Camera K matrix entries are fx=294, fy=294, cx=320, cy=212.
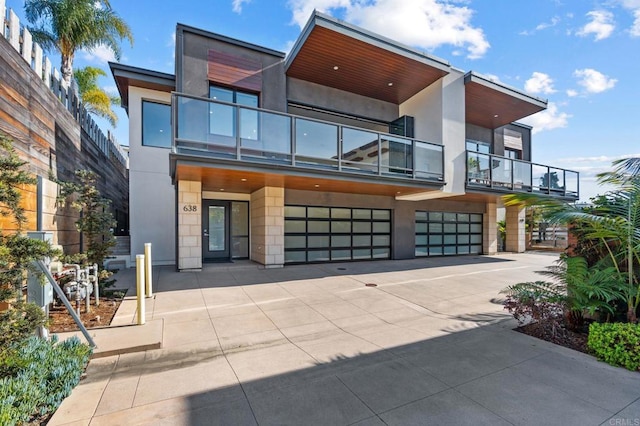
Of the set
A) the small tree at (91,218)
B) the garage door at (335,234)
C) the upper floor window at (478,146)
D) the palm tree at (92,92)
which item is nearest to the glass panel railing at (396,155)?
the garage door at (335,234)

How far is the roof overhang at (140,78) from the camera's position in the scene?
9534 millimetres

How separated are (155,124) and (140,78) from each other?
1.51 meters

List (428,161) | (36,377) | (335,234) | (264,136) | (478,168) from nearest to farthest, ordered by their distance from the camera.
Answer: (36,377) < (264,136) < (428,161) < (478,168) < (335,234)

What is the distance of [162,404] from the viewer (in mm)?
2701

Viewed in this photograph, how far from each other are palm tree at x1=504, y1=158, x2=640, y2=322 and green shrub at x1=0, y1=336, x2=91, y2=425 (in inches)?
249

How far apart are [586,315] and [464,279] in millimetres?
3832

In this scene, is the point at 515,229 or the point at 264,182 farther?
the point at 515,229

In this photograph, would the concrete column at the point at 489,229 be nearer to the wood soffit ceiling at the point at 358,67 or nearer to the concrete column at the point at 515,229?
the concrete column at the point at 515,229

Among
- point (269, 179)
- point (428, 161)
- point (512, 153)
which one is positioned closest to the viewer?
point (269, 179)

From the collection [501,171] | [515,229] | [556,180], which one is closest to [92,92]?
[501,171]

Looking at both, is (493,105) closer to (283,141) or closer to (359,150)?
(359,150)

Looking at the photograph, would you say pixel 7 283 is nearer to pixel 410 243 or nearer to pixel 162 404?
pixel 162 404

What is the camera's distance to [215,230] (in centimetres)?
1093

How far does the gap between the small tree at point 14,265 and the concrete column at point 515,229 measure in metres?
18.3
